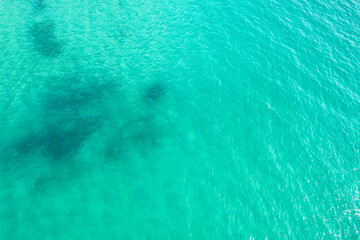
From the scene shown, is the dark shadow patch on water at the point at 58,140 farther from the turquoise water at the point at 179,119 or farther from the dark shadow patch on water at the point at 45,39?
the dark shadow patch on water at the point at 45,39

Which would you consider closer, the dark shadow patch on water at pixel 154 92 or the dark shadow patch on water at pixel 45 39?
the dark shadow patch on water at pixel 154 92

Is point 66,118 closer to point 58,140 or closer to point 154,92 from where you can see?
point 58,140

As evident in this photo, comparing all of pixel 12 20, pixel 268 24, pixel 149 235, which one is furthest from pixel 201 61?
pixel 12 20

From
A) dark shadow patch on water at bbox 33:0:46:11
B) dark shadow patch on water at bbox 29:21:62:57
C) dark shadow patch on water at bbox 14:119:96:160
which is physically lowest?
dark shadow patch on water at bbox 14:119:96:160

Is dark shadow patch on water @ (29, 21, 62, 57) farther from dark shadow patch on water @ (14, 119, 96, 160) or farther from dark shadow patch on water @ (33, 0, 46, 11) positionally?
dark shadow patch on water @ (14, 119, 96, 160)

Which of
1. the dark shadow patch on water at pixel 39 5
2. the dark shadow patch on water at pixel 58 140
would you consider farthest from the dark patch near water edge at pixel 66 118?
the dark shadow patch on water at pixel 39 5

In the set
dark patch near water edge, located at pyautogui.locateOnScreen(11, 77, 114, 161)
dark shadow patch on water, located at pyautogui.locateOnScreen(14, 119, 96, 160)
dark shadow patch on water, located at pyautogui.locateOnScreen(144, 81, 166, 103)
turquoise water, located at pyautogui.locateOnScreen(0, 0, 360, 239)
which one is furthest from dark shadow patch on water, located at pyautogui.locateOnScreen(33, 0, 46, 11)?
dark shadow patch on water, located at pyautogui.locateOnScreen(144, 81, 166, 103)

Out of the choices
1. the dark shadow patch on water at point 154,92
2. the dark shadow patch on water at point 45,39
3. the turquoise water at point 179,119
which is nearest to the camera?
the turquoise water at point 179,119

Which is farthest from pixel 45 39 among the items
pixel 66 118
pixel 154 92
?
pixel 154 92
